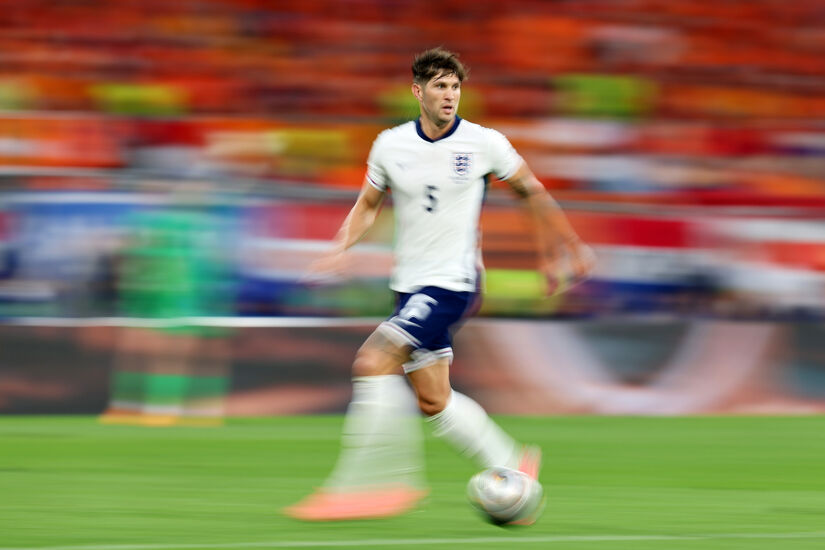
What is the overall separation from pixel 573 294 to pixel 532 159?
1.94 metres

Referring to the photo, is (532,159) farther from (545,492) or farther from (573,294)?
(545,492)

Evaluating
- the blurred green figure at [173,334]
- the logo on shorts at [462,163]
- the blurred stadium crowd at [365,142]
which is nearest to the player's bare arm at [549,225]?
the logo on shorts at [462,163]

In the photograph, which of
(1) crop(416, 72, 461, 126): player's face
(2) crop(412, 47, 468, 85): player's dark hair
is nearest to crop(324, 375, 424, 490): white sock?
(1) crop(416, 72, 461, 126): player's face

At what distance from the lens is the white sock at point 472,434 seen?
515cm

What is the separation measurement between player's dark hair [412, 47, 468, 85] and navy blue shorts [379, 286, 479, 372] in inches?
30.3

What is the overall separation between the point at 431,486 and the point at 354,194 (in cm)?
518

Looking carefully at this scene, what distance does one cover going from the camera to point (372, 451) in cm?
520

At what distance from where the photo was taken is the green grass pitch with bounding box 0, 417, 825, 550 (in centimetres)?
502

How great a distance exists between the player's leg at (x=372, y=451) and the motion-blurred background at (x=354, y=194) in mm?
4573

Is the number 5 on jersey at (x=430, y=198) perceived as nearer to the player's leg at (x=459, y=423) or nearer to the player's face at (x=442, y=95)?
the player's face at (x=442, y=95)

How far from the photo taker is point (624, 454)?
7.99 metres

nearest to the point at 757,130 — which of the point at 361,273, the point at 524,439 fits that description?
the point at 361,273

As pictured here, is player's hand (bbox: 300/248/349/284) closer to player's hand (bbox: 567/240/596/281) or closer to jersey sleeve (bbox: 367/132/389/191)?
jersey sleeve (bbox: 367/132/389/191)

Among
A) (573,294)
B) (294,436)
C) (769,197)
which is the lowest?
(294,436)
